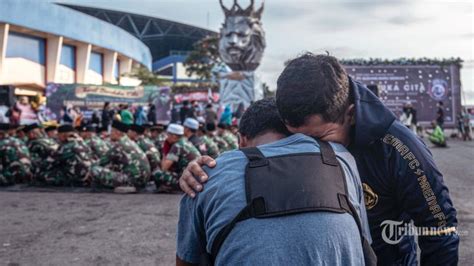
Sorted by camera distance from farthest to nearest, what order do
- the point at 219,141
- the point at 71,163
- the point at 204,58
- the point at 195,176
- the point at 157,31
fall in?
1. the point at 157,31
2. the point at 204,58
3. the point at 219,141
4. the point at 71,163
5. the point at 195,176

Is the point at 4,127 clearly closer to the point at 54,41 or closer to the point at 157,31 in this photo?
the point at 54,41

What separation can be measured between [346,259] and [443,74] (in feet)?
66.6

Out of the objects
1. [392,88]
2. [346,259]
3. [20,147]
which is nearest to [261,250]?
[346,259]

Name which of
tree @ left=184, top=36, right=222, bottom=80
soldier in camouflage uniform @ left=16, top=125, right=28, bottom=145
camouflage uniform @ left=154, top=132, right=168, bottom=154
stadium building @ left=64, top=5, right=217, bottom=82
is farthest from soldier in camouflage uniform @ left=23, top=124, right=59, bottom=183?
stadium building @ left=64, top=5, right=217, bottom=82

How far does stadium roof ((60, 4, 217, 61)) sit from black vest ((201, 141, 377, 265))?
61.9m

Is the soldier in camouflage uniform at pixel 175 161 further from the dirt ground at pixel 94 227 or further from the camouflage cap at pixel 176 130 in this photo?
the dirt ground at pixel 94 227

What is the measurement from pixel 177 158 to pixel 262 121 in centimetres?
562

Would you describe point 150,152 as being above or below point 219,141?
below

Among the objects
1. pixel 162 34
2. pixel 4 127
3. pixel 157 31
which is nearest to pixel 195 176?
pixel 4 127

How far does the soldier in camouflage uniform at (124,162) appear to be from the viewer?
741cm

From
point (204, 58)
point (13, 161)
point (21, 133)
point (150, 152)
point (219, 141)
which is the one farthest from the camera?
point (204, 58)

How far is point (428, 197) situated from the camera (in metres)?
1.53

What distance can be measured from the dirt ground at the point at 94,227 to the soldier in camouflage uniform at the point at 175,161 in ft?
0.86

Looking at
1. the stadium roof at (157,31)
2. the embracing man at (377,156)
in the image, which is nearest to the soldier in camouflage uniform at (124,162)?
the embracing man at (377,156)
